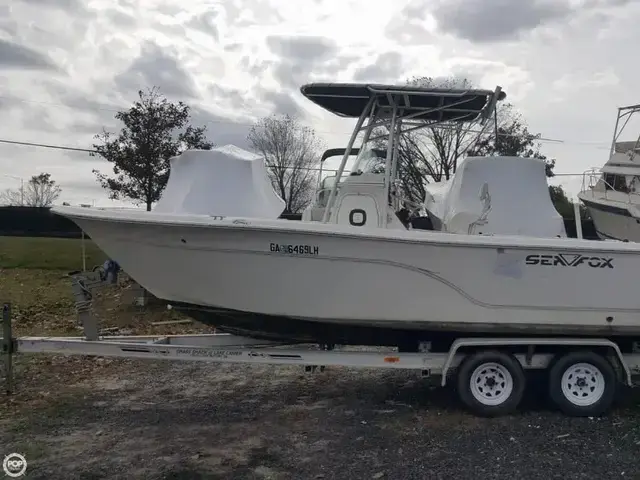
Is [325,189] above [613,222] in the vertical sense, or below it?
above

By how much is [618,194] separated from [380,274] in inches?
231

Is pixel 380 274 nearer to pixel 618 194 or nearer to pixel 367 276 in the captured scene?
pixel 367 276

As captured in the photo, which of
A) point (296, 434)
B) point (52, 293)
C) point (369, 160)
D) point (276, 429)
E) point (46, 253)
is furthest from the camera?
point (46, 253)

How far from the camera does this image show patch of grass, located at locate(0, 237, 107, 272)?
16203 mm

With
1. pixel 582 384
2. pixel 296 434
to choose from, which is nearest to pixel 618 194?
pixel 582 384

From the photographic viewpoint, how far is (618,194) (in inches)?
372

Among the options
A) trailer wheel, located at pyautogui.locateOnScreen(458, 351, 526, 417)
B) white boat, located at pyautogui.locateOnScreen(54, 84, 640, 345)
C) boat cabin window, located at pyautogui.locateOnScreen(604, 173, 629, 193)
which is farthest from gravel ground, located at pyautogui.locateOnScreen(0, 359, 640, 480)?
boat cabin window, located at pyautogui.locateOnScreen(604, 173, 629, 193)

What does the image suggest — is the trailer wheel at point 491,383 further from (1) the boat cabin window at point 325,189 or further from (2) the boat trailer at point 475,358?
(1) the boat cabin window at point 325,189

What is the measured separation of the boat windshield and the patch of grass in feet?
34.1

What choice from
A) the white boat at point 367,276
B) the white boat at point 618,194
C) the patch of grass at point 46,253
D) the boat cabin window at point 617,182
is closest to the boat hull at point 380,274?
the white boat at point 367,276

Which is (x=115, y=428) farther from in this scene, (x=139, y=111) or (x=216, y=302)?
(x=139, y=111)

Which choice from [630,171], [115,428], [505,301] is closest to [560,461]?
[505,301]

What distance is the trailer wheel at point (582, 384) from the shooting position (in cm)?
558

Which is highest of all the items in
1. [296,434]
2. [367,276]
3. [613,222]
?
[613,222]
